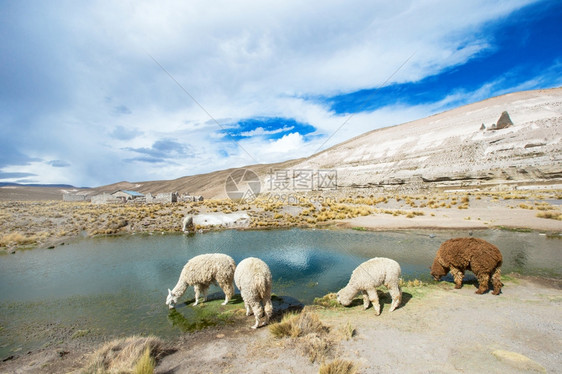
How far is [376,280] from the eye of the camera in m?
6.99

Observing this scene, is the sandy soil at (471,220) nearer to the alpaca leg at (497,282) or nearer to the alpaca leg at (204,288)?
the alpaca leg at (497,282)

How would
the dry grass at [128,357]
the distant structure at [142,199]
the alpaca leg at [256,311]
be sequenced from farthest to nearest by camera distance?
the distant structure at [142,199] → the alpaca leg at [256,311] → the dry grass at [128,357]

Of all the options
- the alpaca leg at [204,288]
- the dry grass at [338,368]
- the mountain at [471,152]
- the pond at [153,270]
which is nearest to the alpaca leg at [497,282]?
the pond at [153,270]

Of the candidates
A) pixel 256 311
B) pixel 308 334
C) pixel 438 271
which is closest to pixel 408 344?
pixel 308 334

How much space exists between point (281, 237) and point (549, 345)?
15.6 meters

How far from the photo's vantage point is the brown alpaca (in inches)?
293

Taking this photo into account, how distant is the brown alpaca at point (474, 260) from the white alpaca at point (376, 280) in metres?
2.68

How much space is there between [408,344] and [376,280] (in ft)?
6.45

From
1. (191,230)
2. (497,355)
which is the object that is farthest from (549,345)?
(191,230)

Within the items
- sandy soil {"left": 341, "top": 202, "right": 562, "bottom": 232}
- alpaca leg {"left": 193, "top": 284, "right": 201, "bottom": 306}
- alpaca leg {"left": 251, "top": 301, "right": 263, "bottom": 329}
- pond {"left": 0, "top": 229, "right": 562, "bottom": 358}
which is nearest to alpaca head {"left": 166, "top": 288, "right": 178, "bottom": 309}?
pond {"left": 0, "top": 229, "right": 562, "bottom": 358}

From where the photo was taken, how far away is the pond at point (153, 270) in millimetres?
7566

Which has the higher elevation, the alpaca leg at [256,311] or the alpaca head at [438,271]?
the alpaca head at [438,271]

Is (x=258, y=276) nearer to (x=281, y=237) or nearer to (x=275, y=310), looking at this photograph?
(x=275, y=310)

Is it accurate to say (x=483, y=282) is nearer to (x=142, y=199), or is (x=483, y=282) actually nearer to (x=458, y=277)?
(x=458, y=277)
